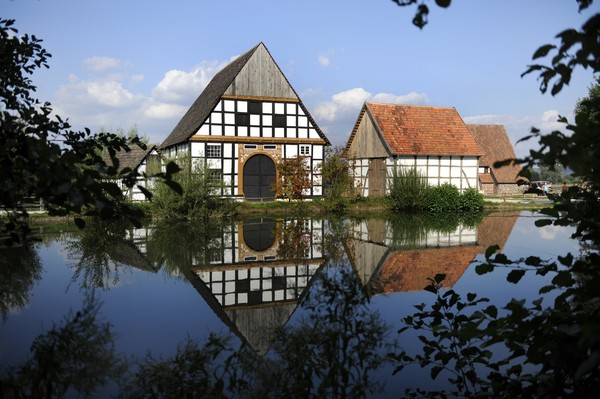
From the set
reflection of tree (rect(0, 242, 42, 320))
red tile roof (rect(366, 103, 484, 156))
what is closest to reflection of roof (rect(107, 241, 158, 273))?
reflection of tree (rect(0, 242, 42, 320))

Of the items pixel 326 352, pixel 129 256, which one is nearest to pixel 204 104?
pixel 129 256

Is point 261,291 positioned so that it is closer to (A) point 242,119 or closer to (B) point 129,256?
(B) point 129,256

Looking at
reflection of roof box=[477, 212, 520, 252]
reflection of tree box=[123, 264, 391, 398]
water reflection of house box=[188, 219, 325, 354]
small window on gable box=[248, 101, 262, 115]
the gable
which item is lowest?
water reflection of house box=[188, 219, 325, 354]

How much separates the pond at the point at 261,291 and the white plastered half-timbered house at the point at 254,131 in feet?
31.2

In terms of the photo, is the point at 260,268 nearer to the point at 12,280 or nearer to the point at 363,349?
the point at 12,280

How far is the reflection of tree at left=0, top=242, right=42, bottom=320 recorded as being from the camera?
7.68 metres

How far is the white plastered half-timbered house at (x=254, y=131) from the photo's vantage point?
2812 cm

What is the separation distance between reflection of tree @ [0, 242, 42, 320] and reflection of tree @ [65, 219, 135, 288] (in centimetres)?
75

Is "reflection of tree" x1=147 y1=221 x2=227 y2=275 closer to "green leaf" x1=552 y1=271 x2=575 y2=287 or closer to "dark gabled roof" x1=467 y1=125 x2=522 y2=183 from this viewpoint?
"green leaf" x1=552 y1=271 x2=575 y2=287

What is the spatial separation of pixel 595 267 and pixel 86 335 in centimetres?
272

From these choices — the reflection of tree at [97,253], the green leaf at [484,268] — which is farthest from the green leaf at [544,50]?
the reflection of tree at [97,253]

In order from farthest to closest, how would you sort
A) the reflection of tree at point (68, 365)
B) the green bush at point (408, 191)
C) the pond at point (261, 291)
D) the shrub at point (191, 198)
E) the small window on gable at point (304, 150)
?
the small window on gable at point (304, 150) < the green bush at point (408, 191) < the shrub at point (191, 198) < the pond at point (261, 291) < the reflection of tree at point (68, 365)

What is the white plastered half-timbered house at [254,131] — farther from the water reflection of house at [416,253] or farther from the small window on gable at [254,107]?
the water reflection of house at [416,253]

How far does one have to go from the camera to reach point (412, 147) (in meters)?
32.2
